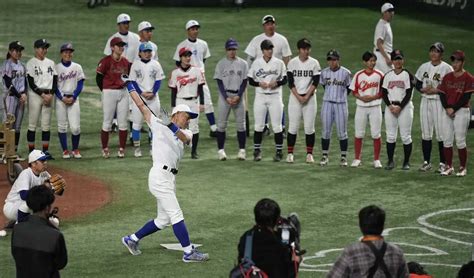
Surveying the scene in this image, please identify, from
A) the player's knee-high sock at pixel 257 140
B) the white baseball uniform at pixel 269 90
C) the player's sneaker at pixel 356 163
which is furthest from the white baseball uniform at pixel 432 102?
the player's knee-high sock at pixel 257 140

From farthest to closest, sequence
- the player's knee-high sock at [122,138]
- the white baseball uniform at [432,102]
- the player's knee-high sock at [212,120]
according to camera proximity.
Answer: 1. the player's knee-high sock at [212,120]
2. the player's knee-high sock at [122,138]
3. the white baseball uniform at [432,102]

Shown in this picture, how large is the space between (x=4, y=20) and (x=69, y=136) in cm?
928

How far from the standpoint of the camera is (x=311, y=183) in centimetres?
1480

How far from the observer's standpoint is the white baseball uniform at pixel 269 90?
1596 centimetres

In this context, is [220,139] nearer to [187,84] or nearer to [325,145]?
[187,84]

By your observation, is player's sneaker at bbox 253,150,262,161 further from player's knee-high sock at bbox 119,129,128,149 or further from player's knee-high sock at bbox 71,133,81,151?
player's knee-high sock at bbox 71,133,81,151

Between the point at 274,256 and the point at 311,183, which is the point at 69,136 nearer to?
the point at 311,183

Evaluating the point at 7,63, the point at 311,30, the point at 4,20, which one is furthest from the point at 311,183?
the point at 4,20

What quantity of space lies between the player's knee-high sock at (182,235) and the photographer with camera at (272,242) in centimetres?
343

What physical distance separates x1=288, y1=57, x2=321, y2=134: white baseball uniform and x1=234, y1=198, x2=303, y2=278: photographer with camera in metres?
8.12

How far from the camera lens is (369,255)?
7.31 meters

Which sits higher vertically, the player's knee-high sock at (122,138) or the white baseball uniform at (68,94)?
the white baseball uniform at (68,94)

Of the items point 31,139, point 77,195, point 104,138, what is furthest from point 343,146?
point 31,139

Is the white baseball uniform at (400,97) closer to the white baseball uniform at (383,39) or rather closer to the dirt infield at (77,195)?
the white baseball uniform at (383,39)
